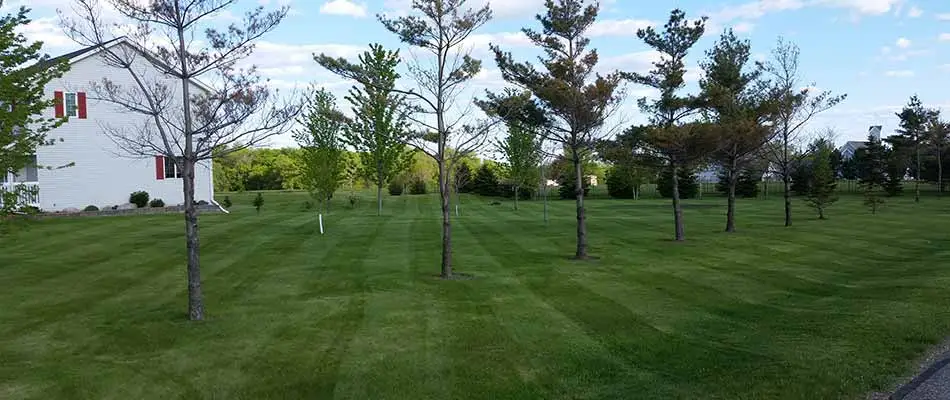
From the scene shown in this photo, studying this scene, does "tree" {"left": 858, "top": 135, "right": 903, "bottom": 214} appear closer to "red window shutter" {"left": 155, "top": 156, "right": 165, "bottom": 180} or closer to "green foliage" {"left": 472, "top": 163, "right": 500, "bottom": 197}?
"green foliage" {"left": 472, "top": 163, "right": 500, "bottom": 197}

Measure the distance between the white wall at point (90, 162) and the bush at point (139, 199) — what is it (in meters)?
0.55

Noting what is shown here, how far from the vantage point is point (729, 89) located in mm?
25469

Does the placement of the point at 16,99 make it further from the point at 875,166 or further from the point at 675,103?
the point at 875,166

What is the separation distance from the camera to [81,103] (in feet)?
99.3

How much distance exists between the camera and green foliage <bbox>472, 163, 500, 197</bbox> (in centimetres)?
6022

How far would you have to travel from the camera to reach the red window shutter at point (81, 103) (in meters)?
30.0

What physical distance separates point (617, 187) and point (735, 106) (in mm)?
35990

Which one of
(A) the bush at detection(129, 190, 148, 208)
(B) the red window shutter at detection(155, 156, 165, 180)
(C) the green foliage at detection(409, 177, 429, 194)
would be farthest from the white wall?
(C) the green foliage at detection(409, 177, 429, 194)

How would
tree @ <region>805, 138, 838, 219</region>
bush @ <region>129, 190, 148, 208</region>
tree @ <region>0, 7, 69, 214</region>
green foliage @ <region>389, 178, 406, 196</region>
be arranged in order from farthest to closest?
green foliage @ <region>389, 178, 406, 196</region>
tree @ <region>805, 138, 838, 219</region>
bush @ <region>129, 190, 148, 208</region>
tree @ <region>0, 7, 69, 214</region>

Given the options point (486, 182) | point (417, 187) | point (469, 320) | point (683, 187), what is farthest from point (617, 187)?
point (469, 320)

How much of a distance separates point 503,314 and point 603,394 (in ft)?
13.7

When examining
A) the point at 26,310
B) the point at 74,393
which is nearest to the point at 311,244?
the point at 26,310

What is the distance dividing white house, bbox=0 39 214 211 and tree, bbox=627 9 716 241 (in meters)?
18.7

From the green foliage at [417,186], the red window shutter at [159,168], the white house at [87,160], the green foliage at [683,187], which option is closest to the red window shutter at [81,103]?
the white house at [87,160]
